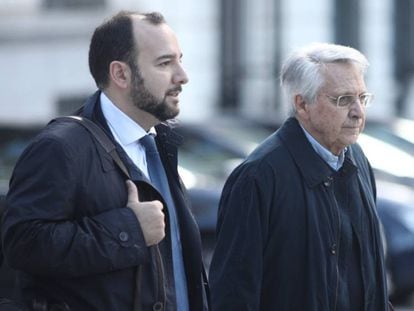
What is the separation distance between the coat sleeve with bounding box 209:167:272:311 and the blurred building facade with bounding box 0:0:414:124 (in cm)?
1580

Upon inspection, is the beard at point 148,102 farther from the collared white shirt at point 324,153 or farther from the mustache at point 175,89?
the collared white shirt at point 324,153

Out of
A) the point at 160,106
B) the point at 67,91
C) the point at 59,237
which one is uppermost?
the point at 160,106

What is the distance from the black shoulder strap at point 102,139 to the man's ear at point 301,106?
3.00 feet

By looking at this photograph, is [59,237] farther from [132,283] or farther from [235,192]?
[235,192]

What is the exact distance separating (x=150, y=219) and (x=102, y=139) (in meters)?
0.30

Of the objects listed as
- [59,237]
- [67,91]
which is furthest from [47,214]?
[67,91]

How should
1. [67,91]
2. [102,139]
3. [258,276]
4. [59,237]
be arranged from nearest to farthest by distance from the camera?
[59,237], [102,139], [258,276], [67,91]

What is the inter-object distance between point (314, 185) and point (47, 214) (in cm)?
116

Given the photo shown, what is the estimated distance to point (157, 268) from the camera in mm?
3848

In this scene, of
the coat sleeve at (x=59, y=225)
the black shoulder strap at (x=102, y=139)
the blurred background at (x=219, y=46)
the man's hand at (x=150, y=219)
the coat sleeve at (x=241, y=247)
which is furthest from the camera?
the blurred background at (x=219, y=46)

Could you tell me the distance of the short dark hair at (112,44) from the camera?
3998 millimetres

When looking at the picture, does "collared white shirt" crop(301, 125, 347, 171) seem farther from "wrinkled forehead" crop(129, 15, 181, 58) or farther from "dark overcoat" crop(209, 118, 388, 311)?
"wrinkled forehead" crop(129, 15, 181, 58)

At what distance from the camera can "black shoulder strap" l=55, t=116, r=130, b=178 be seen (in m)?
3.88

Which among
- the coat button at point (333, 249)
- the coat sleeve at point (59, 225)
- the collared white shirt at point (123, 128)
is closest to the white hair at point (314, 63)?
the coat button at point (333, 249)
